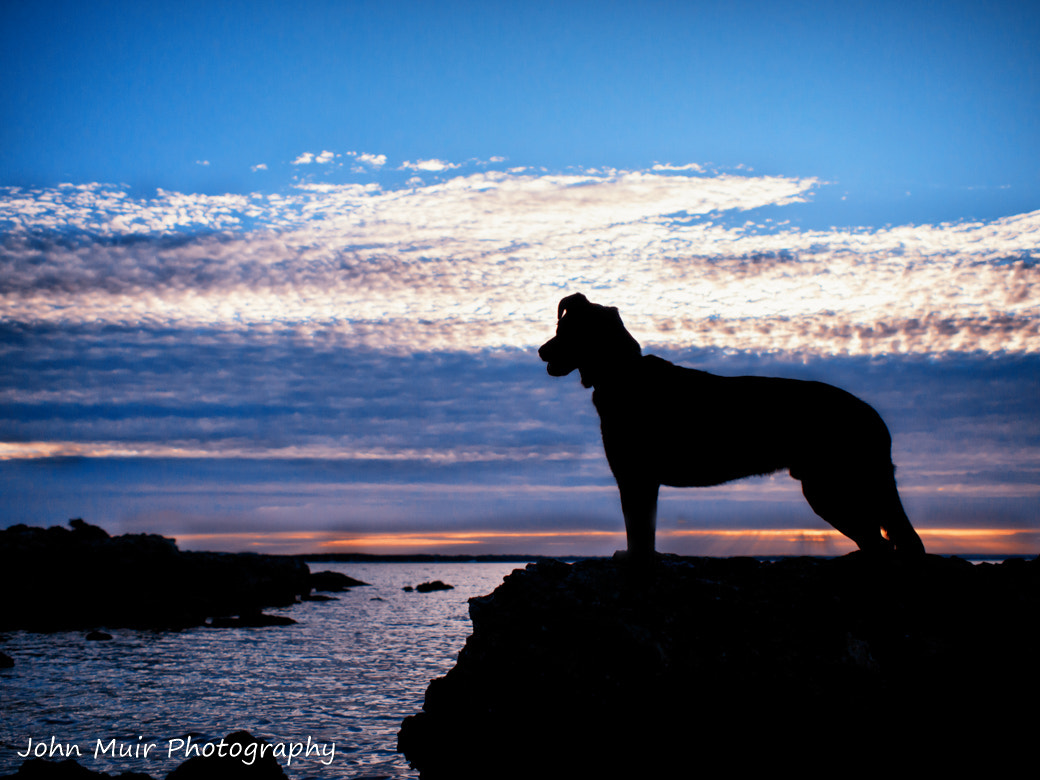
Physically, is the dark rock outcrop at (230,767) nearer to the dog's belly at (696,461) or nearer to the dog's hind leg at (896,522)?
the dog's belly at (696,461)

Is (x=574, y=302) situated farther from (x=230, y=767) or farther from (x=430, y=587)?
(x=430, y=587)

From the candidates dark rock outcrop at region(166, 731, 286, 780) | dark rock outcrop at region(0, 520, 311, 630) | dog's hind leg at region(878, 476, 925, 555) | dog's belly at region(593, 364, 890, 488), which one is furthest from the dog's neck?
dark rock outcrop at region(0, 520, 311, 630)

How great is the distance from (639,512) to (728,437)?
1.24 m

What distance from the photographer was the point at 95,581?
51969mm

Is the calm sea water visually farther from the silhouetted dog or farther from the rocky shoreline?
the silhouetted dog

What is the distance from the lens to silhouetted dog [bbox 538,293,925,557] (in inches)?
281

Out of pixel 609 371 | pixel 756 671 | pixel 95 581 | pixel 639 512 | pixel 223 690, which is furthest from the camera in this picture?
pixel 95 581

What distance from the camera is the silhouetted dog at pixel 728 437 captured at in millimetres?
7145

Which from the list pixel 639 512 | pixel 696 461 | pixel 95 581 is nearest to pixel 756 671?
pixel 639 512

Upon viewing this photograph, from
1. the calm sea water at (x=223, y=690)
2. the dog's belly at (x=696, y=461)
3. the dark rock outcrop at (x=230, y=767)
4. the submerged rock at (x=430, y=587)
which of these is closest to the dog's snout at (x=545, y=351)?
the dog's belly at (x=696, y=461)

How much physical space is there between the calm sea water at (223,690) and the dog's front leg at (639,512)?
10.1m

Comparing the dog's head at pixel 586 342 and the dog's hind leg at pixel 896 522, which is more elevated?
the dog's head at pixel 586 342

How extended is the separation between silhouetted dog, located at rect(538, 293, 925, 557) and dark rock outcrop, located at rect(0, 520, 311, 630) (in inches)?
2073

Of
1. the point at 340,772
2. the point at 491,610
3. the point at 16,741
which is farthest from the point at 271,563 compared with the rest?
the point at 491,610
